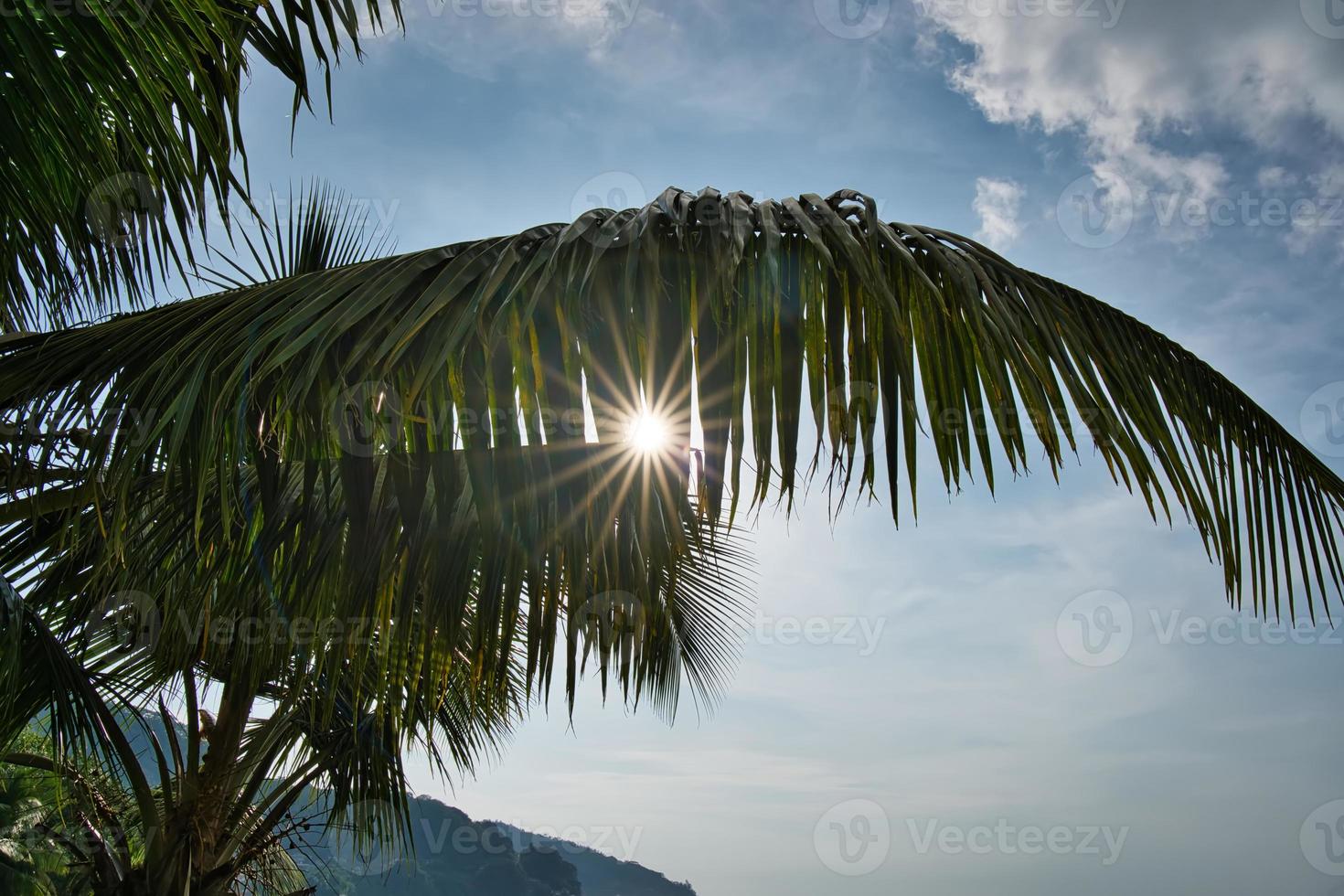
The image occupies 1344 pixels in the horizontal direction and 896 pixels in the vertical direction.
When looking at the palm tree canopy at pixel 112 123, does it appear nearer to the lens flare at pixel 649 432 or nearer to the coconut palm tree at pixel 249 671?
the coconut palm tree at pixel 249 671

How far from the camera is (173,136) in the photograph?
7.48 feet

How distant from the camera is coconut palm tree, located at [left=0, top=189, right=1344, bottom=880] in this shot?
4.67 feet

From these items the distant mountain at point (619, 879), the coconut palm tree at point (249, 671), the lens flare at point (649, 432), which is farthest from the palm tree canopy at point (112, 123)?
the distant mountain at point (619, 879)

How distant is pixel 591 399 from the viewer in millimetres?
1522

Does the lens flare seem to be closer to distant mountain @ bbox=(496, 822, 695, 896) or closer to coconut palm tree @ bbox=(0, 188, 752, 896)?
coconut palm tree @ bbox=(0, 188, 752, 896)

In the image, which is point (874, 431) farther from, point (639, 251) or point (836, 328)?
point (639, 251)

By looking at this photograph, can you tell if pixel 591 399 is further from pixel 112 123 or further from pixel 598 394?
pixel 112 123

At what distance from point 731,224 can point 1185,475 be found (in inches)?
34.9

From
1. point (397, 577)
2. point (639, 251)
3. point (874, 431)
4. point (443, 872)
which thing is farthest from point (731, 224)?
point (443, 872)

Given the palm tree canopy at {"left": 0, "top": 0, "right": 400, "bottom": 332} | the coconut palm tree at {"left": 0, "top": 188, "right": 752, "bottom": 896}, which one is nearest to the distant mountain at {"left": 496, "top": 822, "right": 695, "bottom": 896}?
the coconut palm tree at {"left": 0, "top": 188, "right": 752, "bottom": 896}

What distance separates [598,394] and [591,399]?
0.6 inches

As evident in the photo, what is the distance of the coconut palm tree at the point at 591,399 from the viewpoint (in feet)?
4.67

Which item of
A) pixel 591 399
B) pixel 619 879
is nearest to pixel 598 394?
pixel 591 399

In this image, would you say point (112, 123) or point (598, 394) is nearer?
point (598, 394)
